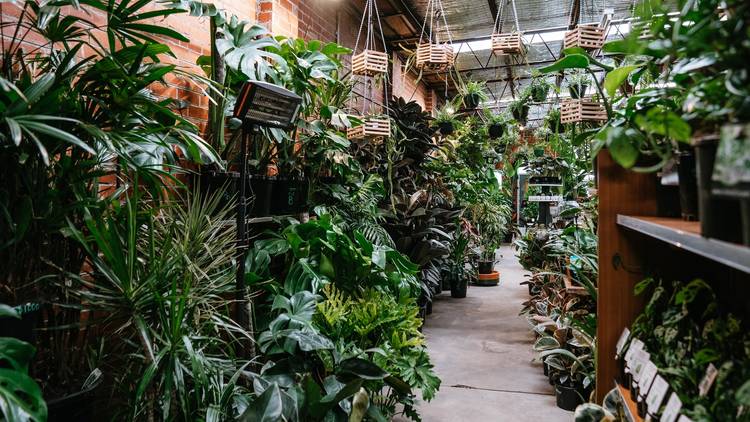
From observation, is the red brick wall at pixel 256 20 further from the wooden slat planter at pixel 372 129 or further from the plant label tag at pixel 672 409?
the plant label tag at pixel 672 409

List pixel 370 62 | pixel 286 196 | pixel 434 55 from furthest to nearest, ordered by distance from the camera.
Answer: pixel 434 55 → pixel 370 62 → pixel 286 196

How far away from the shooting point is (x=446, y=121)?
5488 millimetres

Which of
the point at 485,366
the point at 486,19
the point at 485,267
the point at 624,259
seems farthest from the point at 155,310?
the point at 485,267

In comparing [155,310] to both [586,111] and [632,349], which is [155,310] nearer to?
[632,349]

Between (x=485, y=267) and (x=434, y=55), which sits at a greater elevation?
(x=434, y=55)

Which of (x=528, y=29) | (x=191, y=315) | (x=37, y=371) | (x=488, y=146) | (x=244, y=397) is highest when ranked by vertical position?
(x=528, y=29)

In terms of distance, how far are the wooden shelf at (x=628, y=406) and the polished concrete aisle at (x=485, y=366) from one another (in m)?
1.42

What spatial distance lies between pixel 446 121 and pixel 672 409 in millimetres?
4699

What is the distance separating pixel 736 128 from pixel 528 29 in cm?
659

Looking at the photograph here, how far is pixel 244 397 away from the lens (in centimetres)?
176

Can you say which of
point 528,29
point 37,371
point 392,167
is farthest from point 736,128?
point 528,29

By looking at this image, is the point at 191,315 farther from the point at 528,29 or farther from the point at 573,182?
the point at 528,29

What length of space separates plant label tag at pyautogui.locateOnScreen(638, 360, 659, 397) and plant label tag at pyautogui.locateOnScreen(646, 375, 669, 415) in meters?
0.02

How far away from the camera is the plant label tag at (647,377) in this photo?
1.15m
